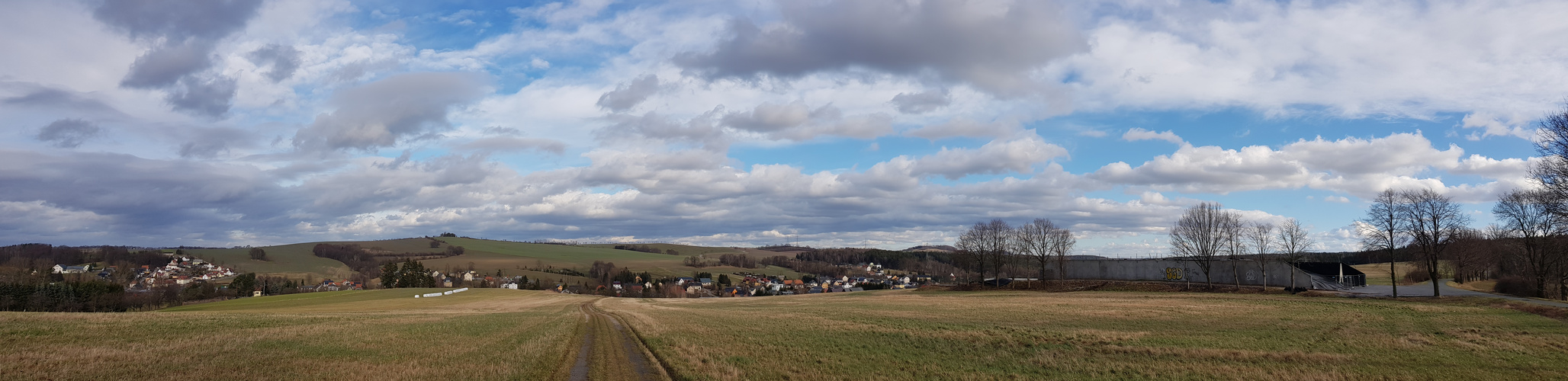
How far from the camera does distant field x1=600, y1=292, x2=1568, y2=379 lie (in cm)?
1574

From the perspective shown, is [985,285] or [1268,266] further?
[985,285]

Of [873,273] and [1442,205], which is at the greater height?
[1442,205]

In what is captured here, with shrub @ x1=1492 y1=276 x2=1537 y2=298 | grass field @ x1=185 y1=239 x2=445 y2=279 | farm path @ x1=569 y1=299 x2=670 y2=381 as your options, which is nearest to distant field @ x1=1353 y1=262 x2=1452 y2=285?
shrub @ x1=1492 y1=276 x2=1537 y2=298

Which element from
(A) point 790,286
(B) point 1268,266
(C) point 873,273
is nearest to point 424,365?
(B) point 1268,266

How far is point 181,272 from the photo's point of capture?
153250 millimetres

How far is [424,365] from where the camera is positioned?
16484mm

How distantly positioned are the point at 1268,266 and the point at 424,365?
278 ft

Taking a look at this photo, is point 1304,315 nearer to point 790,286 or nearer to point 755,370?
point 755,370

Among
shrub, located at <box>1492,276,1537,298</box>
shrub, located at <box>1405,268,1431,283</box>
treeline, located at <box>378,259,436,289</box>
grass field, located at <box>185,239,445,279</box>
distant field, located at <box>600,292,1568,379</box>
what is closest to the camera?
distant field, located at <box>600,292,1568,379</box>

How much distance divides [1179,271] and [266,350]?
9020 centimetres

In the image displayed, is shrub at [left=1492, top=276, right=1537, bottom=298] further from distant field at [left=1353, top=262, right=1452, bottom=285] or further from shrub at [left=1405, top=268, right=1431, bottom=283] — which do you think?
shrub at [left=1405, top=268, right=1431, bottom=283]

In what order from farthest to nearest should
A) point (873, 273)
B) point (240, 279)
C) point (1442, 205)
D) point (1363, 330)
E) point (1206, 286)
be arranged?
point (873, 273) < point (240, 279) < point (1206, 286) < point (1442, 205) < point (1363, 330)

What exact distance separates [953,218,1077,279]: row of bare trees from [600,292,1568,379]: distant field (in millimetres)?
48423

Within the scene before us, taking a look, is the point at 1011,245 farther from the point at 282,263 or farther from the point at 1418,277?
the point at 282,263
